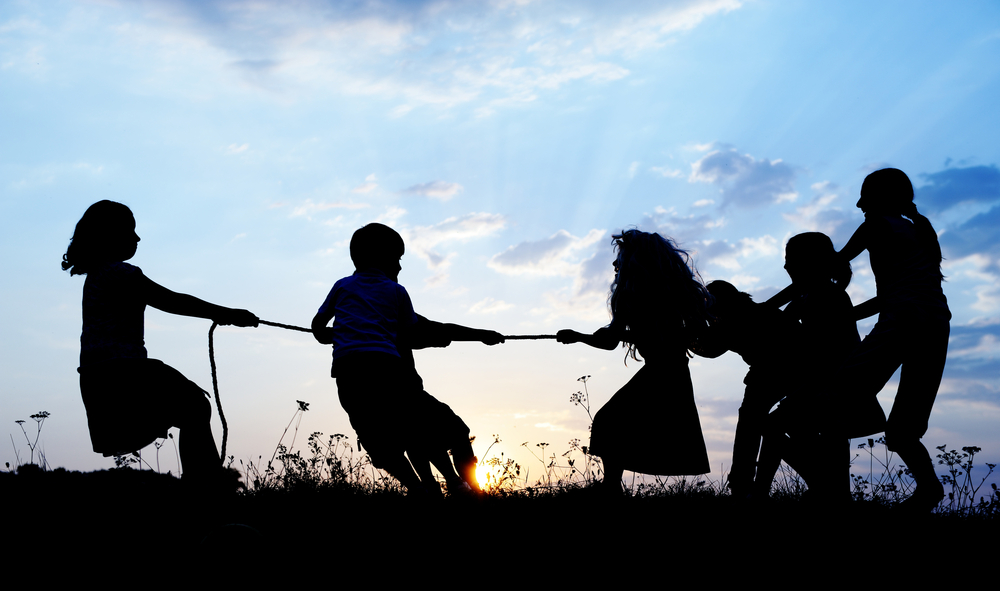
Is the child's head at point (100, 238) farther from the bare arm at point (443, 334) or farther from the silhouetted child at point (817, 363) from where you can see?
the silhouetted child at point (817, 363)

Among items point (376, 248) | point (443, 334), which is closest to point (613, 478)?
point (443, 334)

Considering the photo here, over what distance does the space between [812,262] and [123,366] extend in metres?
4.83

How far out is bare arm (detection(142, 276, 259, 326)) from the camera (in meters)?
3.99

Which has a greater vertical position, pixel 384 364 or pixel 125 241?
pixel 125 241

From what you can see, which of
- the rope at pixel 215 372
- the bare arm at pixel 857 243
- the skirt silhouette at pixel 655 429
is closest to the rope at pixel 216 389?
the rope at pixel 215 372

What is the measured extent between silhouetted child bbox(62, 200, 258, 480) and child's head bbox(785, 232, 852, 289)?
4384 millimetres

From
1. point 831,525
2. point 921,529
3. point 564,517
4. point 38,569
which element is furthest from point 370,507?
point 921,529

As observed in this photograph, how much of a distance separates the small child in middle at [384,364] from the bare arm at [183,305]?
64 cm

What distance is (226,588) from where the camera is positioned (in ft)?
9.45

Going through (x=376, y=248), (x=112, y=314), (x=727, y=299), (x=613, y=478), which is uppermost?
(x=376, y=248)

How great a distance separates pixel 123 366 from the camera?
12.4 feet

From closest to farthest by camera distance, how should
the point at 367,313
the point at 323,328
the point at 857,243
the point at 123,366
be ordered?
the point at 123,366 → the point at 367,313 → the point at 857,243 → the point at 323,328

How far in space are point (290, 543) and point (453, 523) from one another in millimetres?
Answer: 924

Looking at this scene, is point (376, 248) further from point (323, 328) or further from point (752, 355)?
point (752, 355)
